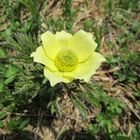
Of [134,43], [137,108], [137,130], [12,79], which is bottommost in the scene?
[137,130]

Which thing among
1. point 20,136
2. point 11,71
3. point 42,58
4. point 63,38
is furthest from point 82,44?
point 20,136

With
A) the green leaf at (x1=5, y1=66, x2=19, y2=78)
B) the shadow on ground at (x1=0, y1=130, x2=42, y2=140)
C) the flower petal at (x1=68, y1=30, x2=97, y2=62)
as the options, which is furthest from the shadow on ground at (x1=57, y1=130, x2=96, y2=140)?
the flower petal at (x1=68, y1=30, x2=97, y2=62)

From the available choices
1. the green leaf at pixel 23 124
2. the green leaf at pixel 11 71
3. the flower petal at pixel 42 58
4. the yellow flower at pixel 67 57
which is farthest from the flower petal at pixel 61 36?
the green leaf at pixel 23 124

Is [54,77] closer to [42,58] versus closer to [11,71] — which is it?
[42,58]

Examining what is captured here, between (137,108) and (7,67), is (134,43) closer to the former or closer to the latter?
(137,108)

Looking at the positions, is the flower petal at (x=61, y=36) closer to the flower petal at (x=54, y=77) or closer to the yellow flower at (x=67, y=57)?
the yellow flower at (x=67, y=57)

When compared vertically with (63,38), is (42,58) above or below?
below

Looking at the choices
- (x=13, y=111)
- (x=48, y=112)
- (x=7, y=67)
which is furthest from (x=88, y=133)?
(x=7, y=67)

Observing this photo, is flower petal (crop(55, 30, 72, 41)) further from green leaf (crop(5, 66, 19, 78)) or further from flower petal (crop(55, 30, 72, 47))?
green leaf (crop(5, 66, 19, 78))
